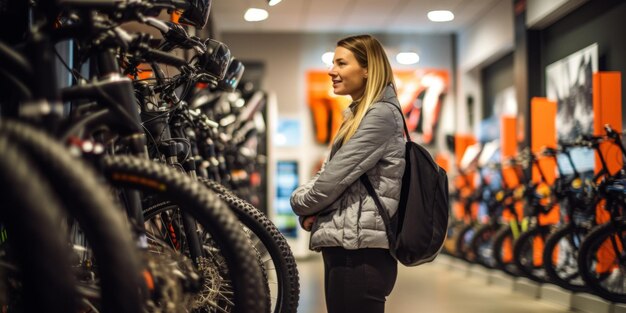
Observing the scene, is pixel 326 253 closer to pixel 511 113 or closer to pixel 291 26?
pixel 511 113

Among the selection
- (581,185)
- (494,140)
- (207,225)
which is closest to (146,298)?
(207,225)

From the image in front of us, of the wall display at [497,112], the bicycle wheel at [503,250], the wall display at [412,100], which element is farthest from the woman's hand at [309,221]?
the wall display at [412,100]

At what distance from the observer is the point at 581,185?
241 inches

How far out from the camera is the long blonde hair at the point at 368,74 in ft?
9.09

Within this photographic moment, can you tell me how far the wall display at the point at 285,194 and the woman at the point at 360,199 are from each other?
972 cm

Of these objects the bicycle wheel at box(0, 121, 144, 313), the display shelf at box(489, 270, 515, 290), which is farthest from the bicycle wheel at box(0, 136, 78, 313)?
the display shelf at box(489, 270, 515, 290)

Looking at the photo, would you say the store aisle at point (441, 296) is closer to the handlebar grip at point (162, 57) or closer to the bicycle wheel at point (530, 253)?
the bicycle wheel at point (530, 253)

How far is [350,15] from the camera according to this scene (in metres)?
10.6

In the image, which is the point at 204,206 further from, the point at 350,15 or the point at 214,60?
the point at 350,15

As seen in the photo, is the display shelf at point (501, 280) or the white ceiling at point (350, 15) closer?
the display shelf at point (501, 280)

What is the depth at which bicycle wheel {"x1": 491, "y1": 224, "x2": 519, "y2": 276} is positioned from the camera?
297 inches

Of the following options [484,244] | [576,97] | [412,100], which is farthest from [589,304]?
[412,100]

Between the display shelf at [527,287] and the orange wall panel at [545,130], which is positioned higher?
the orange wall panel at [545,130]

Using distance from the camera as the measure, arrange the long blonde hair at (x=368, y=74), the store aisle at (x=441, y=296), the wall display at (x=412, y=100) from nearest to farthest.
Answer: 1. the long blonde hair at (x=368, y=74)
2. the store aisle at (x=441, y=296)
3. the wall display at (x=412, y=100)
